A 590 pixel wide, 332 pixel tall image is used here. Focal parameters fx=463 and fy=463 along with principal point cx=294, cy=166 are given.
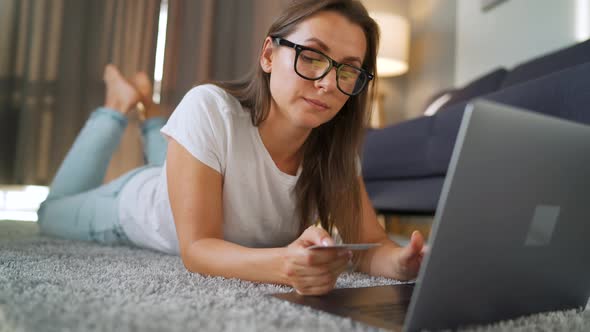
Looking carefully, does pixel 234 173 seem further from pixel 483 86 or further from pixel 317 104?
pixel 483 86

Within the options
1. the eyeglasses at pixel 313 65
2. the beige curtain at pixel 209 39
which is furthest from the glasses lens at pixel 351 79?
the beige curtain at pixel 209 39

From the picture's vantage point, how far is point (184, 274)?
2.61 ft

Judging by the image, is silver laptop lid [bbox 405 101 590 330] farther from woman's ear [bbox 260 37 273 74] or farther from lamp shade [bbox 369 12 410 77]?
lamp shade [bbox 369 12 410 77]

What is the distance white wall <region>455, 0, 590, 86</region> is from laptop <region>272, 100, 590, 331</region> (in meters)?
1.78

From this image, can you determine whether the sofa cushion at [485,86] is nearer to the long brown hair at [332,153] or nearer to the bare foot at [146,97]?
the long brown hair at [332,153]

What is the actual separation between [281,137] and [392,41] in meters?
2.21

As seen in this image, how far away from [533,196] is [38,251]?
102cm

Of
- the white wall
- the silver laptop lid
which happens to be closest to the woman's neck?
the silver laptop lid

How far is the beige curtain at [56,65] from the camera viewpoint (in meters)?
2.57

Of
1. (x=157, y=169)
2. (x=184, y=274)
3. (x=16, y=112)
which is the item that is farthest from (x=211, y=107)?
(x=16, y=112)

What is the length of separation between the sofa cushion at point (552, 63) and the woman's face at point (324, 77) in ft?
3.15

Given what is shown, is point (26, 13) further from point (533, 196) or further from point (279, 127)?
point (533, 196)

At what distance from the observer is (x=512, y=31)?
8.04 feet

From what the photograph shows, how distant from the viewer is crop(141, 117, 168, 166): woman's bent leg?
1.70 meters
